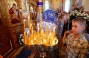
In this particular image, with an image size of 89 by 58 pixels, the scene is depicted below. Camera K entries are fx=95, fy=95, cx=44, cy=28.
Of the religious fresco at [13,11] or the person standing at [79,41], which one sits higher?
the religious fresco at [13,11]

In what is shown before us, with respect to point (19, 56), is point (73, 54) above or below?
above

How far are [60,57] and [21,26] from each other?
1603mm

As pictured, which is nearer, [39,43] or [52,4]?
[39,43]

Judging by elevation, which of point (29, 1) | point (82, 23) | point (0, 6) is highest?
point (29, 1)

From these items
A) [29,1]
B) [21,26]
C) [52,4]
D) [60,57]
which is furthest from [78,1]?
[60,57]

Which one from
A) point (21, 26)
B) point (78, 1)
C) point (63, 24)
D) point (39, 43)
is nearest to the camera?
point (39, 43)

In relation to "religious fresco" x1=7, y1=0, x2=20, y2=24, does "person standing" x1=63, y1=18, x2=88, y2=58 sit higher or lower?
lower

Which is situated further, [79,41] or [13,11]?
[13,11]

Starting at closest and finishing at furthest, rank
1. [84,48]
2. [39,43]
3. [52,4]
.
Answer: [84,48], [39,43], [52,4]

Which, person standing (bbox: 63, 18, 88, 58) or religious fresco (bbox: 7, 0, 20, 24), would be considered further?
religious fresco (bbox: 7, 0, 20, 24)

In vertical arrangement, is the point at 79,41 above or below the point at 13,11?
below

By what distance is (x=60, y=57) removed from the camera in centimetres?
194

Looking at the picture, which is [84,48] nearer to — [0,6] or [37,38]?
[37,38]

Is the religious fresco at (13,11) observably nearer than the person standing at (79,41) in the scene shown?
No
